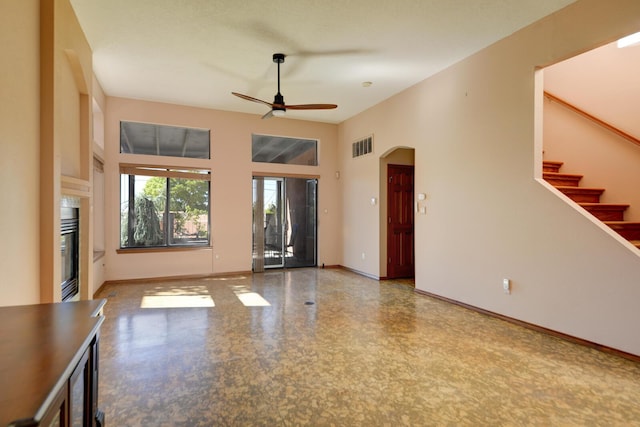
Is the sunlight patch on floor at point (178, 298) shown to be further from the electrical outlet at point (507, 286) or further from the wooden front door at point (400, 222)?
the electrical outlet at point (507, 286)

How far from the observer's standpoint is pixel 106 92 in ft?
18.8

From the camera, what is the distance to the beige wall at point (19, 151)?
205 cm

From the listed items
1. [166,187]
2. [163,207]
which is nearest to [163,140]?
[166,187]

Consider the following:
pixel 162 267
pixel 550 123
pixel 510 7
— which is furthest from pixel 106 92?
pixel 550 123

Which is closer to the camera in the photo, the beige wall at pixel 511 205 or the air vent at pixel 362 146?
the beige wall at pixel 511 205

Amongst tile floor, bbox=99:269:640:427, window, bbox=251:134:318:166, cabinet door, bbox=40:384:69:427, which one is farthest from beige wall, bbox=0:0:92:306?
window, bbox=251:134:318:166

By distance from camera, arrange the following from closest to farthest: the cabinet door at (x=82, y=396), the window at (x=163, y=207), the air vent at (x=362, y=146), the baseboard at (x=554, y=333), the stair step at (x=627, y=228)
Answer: the cabinet door at (x=82, y=396), the baseboard at (x=554, y=333), the stair step at (x=627, y=228), the window at (x=163, y=207), the air vent at (x=362, y=146)

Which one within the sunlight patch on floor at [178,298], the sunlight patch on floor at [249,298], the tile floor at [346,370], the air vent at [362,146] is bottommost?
the tile floor at [346,370]

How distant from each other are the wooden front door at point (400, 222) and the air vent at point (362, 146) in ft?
1.94

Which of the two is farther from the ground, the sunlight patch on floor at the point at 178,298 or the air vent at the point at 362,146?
the air vent at the point at 362,146

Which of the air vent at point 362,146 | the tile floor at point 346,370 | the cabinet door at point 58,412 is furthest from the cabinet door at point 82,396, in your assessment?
the air vent at point 362,146

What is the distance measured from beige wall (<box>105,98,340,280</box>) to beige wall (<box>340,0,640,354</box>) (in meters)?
2.42

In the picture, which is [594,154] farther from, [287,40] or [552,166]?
[287,40]

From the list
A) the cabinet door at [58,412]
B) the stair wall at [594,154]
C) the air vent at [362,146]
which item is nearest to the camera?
the cabinet door at [58,412]
